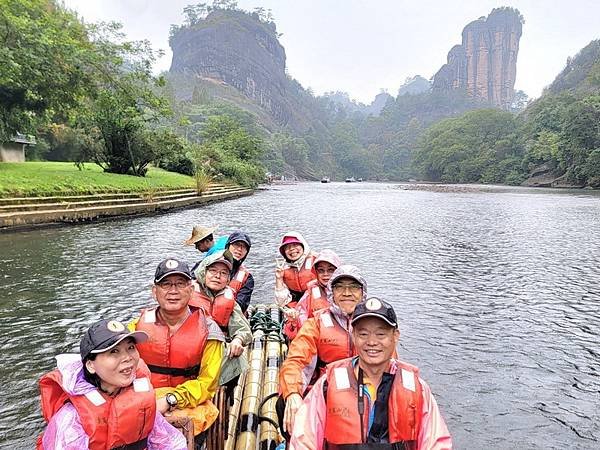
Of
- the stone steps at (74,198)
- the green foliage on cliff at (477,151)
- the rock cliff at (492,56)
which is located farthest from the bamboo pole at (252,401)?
the rock cliff at (492,56)

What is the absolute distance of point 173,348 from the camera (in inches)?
131

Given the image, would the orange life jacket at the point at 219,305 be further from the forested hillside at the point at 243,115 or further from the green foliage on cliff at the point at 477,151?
the green foliage on cliff at the point at 477,151

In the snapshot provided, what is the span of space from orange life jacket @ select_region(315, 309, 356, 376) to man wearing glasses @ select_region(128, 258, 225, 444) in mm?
765

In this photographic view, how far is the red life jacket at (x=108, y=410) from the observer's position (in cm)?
249

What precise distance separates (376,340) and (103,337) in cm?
141

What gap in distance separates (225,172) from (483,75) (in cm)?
15803

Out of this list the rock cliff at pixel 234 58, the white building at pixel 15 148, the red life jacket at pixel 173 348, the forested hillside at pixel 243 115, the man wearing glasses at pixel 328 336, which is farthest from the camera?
the rock cliff at pixel 234 58

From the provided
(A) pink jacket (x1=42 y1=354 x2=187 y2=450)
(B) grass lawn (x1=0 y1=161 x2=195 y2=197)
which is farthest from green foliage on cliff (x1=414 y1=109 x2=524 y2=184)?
(A) pink jacket (x1=42 y1=354 x2=187 y2=450)

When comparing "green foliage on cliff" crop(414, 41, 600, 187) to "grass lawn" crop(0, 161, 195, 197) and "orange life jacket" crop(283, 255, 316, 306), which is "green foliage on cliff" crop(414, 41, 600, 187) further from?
"orange life jacket" crop(283, 255, 316, 306)

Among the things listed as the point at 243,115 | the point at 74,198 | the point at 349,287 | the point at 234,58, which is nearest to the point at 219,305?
the point at 349,287

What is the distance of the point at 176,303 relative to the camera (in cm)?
329

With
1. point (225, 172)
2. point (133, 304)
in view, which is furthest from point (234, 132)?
point (133, 304)

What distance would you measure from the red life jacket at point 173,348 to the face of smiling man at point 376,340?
126 centimetres

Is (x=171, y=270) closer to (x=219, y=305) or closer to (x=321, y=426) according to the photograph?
(x=219, y=305)
